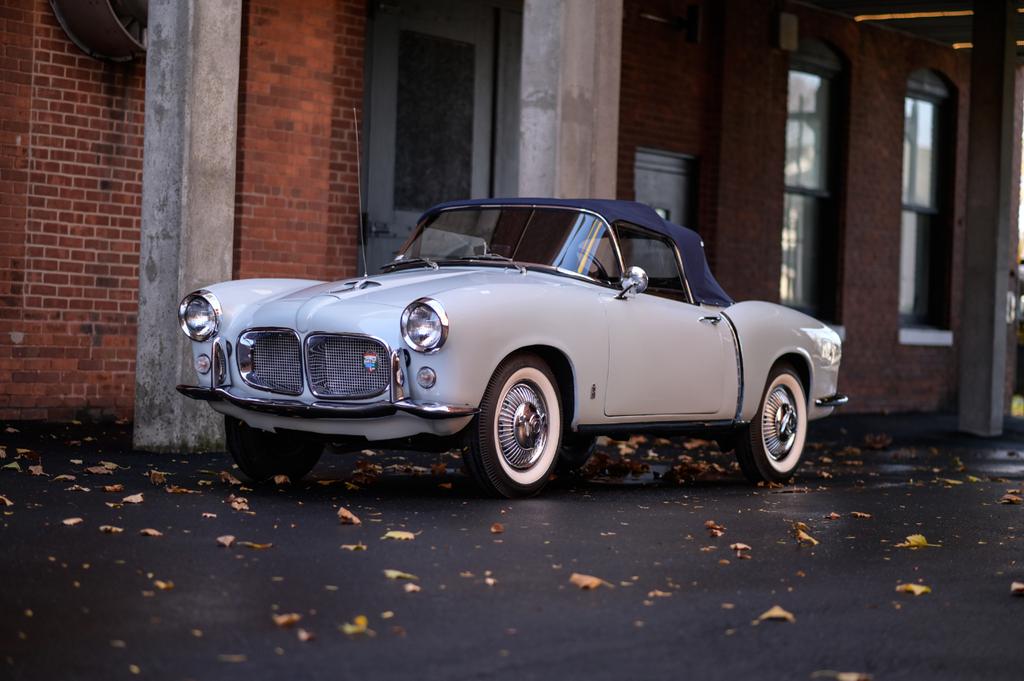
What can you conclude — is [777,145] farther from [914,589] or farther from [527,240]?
[914,589]

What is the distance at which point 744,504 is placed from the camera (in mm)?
8070

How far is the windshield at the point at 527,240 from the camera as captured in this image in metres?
8.23

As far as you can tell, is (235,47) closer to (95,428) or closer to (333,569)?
(95,428)

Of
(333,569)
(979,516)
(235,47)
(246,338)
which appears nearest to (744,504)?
(979,516)

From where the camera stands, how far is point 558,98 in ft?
36.0

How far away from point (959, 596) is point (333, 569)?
7.17 ft

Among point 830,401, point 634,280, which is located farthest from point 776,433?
point 634,280

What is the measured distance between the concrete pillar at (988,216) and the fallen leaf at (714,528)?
30.2 feet

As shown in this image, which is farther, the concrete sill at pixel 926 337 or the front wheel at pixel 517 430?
the concrete sill at pixel 926 337

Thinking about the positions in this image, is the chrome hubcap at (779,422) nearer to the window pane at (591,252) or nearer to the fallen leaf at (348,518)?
the window pane at (591,252)

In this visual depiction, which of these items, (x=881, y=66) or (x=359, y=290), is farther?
(x=881, y=66)

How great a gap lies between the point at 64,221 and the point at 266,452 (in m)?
4.34

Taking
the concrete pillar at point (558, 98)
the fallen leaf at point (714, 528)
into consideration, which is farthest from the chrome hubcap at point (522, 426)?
the concrete pillar at point (558, 98)

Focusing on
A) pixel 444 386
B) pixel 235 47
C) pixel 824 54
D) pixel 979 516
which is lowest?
pixel 979 516
